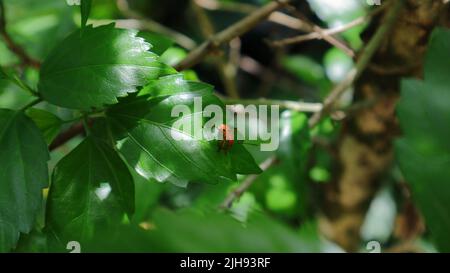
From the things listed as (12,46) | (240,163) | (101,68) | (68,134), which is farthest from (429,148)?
(12,46)

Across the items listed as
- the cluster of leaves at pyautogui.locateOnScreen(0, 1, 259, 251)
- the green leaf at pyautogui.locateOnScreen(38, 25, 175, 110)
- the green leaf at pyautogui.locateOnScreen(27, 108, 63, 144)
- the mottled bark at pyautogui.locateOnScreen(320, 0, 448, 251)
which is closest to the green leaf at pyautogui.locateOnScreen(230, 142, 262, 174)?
the cluster of leaves at pyautogui.locateOnScreen(0, 1, 259, 251)

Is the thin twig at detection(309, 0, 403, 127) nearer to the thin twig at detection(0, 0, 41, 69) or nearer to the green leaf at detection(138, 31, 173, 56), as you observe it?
the green leaf at detection(138, 31, 173, 56)

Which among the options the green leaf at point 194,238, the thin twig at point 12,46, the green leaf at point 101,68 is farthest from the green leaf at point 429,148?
the thin twig at point 12,46

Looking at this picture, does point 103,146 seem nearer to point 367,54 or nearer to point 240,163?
point 240,163

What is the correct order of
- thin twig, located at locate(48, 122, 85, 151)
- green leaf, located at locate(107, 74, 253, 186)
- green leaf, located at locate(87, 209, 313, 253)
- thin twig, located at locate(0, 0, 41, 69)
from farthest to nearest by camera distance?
thin twig, located at locate(0, 0, 41, 69) < thin twig, located at locate(48, 122, 85, 151) < green leaf, located at locate(107, 74, 253, 186) < green leaf, located at locate(87, 209, 313, 253)

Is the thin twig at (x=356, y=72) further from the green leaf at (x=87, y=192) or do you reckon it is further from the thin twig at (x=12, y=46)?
the thin twig at (x=12, y=46)
